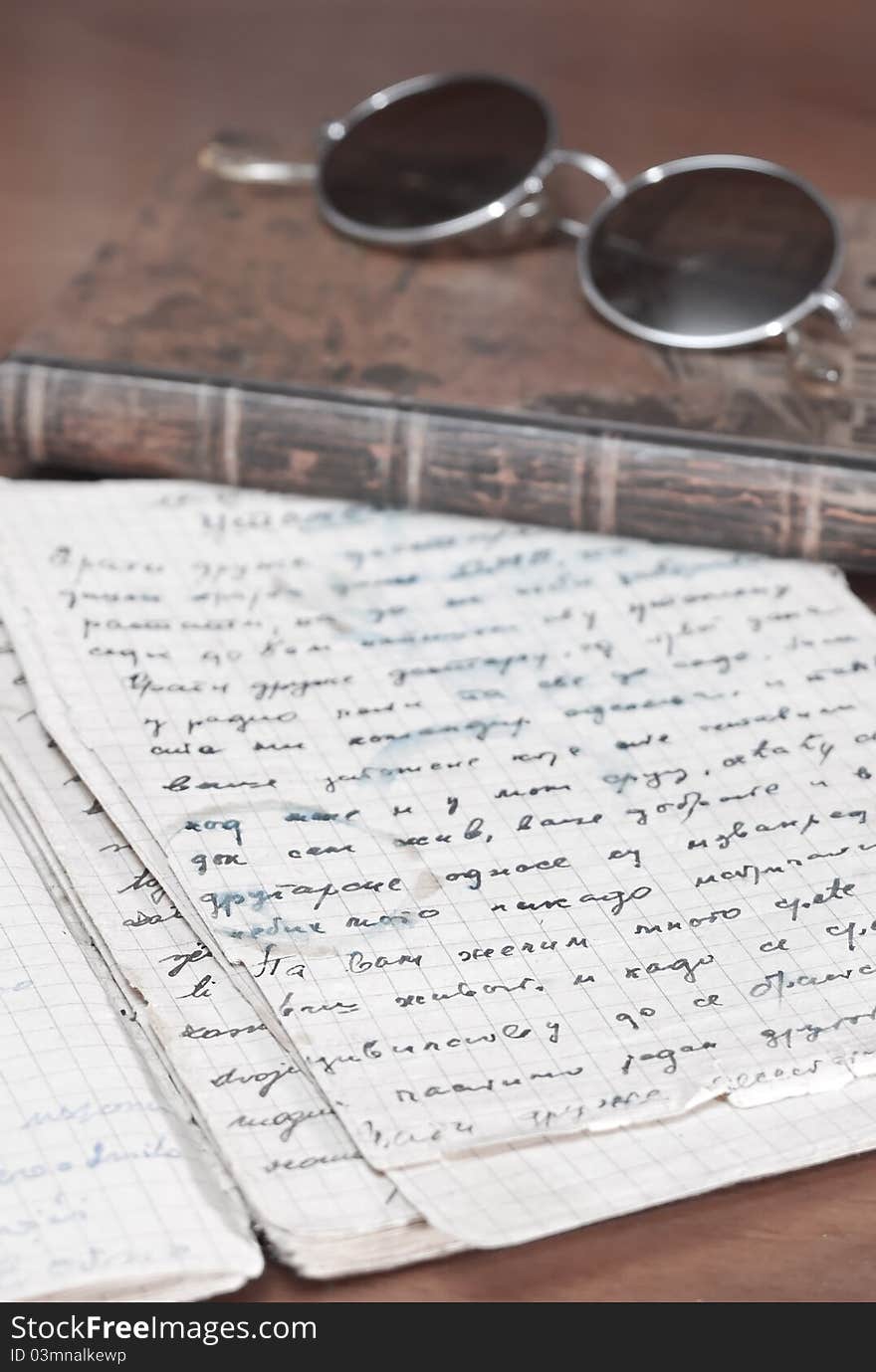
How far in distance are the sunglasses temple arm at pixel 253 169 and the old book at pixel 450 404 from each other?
0.36 feet

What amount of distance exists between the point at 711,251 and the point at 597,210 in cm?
8

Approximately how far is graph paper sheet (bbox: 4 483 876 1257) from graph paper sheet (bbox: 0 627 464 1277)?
11mm

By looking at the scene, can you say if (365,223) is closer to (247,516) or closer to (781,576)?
(247,516)

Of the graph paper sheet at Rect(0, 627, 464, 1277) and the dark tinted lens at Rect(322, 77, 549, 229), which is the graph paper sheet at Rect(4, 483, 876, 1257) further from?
the dark tinted lens at Rect(322, 77, 549, 229)

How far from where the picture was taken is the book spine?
71 centimetres

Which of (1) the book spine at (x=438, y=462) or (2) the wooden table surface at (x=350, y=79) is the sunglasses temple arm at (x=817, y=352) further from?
(2) the wooden table surface at (x=350, y=79)

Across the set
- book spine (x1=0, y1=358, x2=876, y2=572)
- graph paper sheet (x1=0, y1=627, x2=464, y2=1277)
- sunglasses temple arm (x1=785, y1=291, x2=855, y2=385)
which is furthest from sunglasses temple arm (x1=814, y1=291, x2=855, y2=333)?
graph paper sheet (x1=0, y1=627, x2=464, y2=1277)

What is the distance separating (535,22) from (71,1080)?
105cm

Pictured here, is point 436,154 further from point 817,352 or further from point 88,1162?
point 88,1162

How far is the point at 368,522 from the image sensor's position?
756 millimetres

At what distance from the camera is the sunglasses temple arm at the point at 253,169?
0.95m

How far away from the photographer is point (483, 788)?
597 millimetres

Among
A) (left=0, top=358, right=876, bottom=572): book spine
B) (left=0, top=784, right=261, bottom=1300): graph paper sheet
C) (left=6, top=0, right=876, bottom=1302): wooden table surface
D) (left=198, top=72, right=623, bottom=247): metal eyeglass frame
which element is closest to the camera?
(left=0, top=784, right=261, bottom=1300): graph paper sheet

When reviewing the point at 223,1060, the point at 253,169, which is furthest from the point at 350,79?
the point at 223,1060
